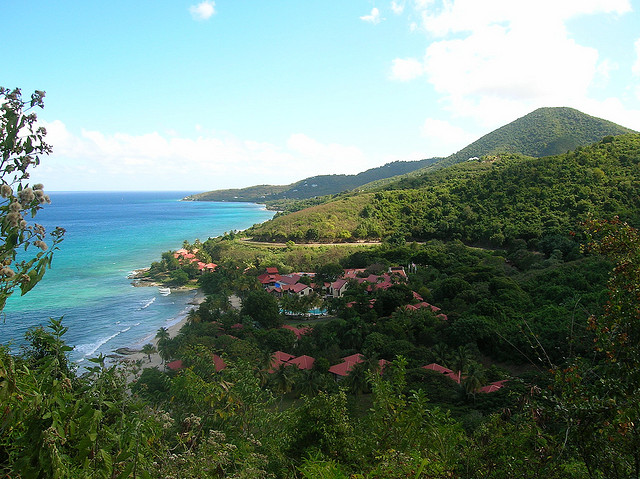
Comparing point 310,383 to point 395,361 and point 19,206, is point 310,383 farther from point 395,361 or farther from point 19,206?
point 19,206

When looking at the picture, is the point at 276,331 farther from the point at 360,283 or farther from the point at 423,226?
the point at 423,226

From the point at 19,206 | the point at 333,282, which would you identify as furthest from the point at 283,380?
the point at 333,282

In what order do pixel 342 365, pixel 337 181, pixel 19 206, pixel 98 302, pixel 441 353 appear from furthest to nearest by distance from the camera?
pixel 337 181 < pixel 98 302 < pixel 441 353 < pixel 342 365 < pixel 19 206

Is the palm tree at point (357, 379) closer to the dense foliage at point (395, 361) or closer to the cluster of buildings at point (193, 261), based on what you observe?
the dense foliage at point (395, 361)

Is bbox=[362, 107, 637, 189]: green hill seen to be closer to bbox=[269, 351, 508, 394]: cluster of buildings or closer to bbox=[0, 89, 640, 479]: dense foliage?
bbox=[0, 89, 640, 479]: dense foliage

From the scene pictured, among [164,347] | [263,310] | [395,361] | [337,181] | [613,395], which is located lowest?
[164,347]

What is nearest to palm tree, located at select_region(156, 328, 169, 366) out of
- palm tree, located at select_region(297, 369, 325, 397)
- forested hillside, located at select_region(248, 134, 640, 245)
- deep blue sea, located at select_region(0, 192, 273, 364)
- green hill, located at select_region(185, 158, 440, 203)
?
deep blue sea, located at select_region(0, 192, 273, 364)

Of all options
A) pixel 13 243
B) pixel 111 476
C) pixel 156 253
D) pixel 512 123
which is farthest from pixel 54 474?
pixel 512 123

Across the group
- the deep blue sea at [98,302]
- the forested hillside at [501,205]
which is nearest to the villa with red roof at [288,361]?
the deep blue sea at [98,302]

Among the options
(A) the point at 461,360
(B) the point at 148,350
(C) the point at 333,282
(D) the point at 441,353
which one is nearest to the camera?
(A) the point at 461,360
